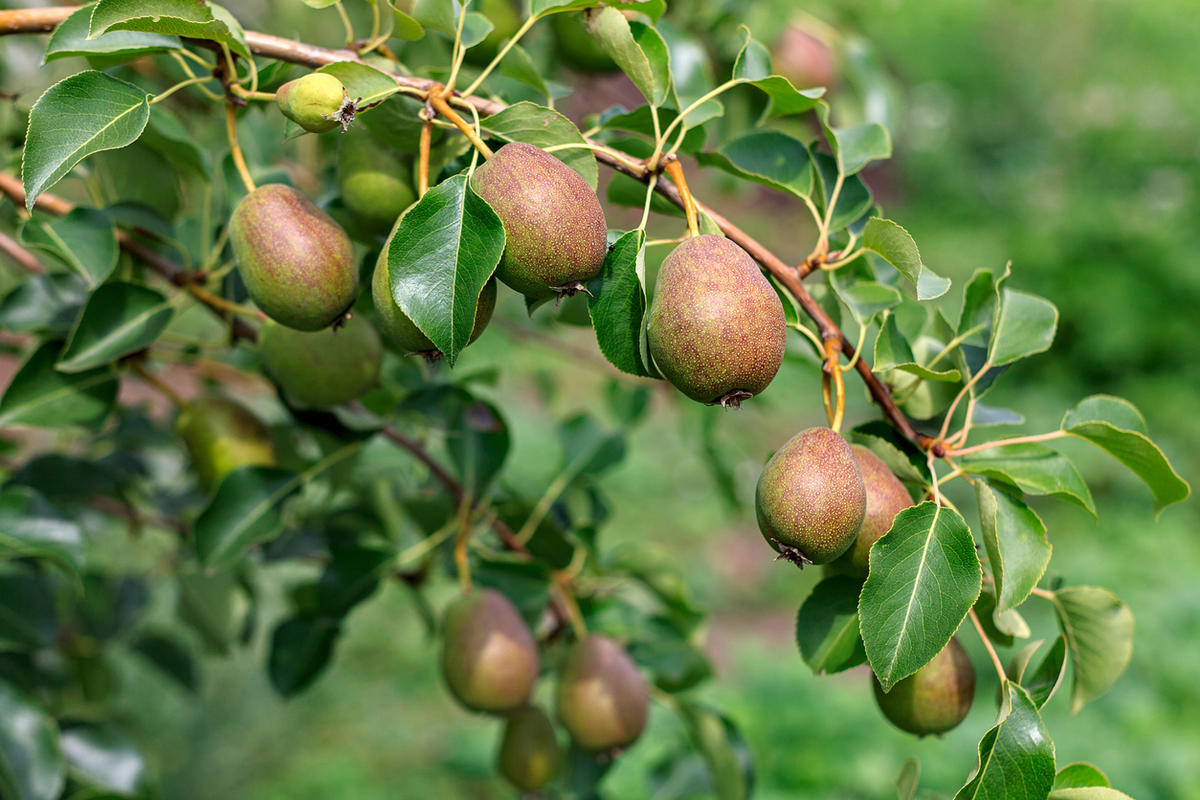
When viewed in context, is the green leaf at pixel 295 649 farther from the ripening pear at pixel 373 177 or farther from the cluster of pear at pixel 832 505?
the cluster of pear at pixel 832 505

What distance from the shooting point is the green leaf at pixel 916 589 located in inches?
26.1

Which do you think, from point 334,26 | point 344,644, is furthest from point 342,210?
point 334,26

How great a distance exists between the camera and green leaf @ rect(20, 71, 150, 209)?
687 millimetres

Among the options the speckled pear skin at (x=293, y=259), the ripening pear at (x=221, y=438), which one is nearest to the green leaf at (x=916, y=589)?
the speckled pear skin at (x=293, y=259)

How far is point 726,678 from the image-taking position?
3641 mm

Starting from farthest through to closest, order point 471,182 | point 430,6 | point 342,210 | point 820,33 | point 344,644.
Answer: point 344,644 → point 820,33 → point 342,210 → point 430,6 → point 471,182

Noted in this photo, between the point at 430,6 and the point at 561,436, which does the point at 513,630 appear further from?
the point at 430,6

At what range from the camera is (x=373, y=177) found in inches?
32.2

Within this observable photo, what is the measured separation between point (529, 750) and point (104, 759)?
50 cm

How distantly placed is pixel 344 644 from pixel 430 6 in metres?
3.12

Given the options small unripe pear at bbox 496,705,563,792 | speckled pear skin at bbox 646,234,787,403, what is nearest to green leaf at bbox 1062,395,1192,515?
speckled pear skin at bbox 646,234,787,403

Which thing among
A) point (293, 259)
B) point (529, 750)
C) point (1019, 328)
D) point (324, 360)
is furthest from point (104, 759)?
point (1019, 328)

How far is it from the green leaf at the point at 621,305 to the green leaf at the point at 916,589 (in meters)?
0.22

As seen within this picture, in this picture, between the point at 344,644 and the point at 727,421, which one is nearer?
the point at 344,644
